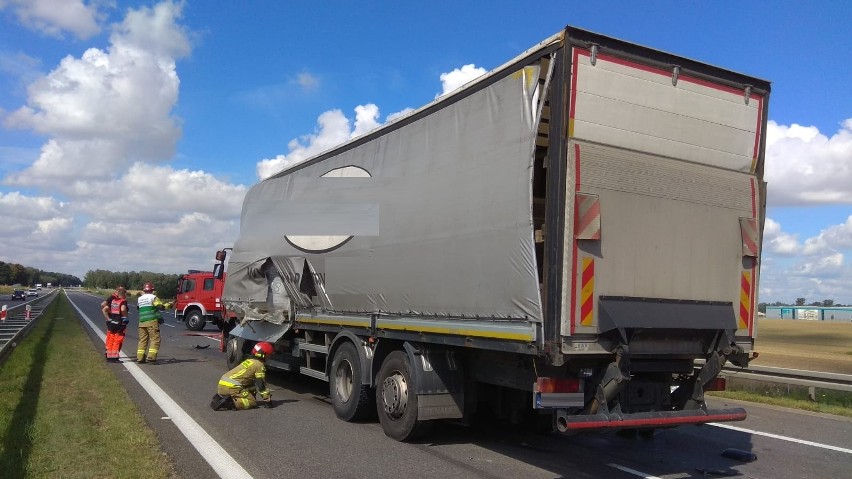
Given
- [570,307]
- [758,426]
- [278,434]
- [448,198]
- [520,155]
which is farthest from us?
[758,426]

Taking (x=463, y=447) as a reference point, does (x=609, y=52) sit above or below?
above

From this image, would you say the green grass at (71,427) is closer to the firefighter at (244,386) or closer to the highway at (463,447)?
the highway at (463,447)

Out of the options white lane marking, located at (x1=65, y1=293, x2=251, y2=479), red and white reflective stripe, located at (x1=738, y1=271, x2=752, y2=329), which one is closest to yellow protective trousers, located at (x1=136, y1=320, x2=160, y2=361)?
white lane marking, located at (x1=65, y1=293, x2=251, y2=479)

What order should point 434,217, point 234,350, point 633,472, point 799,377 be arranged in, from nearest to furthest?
point 633,472 → point 434,217 → point 799,377 → point 234,350

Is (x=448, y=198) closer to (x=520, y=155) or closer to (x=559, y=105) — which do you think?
(x=520, y=155)

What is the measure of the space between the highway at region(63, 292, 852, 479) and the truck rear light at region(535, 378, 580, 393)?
0.80 metres

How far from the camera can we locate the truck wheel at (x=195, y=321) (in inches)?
1110

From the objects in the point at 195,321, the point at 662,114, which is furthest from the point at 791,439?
the point at 195,321

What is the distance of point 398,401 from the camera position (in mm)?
7352

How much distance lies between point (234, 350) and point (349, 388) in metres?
4.70

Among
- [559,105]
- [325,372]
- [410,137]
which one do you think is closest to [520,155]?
[559,105]

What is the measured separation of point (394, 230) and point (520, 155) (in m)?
2.38

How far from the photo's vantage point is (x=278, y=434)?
760 centimetres

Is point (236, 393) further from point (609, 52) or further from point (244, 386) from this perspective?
point (609, 52)
